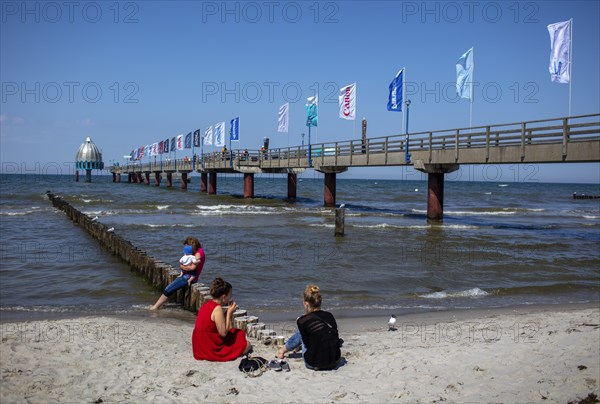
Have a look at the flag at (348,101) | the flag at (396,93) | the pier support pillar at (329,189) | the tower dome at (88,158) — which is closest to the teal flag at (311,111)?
the flag at (348,101)

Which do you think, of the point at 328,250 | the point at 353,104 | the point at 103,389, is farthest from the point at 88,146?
the point at 103,389

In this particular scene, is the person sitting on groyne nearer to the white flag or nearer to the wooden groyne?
the wooden groyne

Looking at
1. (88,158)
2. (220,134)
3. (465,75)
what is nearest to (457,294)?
(465,75)

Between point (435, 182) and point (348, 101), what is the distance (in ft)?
24.5

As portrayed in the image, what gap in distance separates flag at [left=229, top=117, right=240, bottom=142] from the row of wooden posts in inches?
1016

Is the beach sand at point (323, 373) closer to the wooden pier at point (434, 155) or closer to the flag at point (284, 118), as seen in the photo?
the wooden pier at point (434, 155)

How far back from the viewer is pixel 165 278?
37.4 ft

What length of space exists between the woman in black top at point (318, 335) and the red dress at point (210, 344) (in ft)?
3.34

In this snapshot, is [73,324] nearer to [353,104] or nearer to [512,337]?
[512,337]

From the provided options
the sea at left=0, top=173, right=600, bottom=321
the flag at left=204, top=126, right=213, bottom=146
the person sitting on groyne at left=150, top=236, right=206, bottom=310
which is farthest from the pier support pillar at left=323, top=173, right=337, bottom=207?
the person sitting on groyne at left=150, top=236, right=206, bottom=310

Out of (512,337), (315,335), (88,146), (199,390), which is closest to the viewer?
(199,390)

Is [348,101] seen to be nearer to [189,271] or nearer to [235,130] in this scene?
[235,130]

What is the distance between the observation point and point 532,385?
19.3 ft

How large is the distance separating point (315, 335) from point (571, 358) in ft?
11.1
